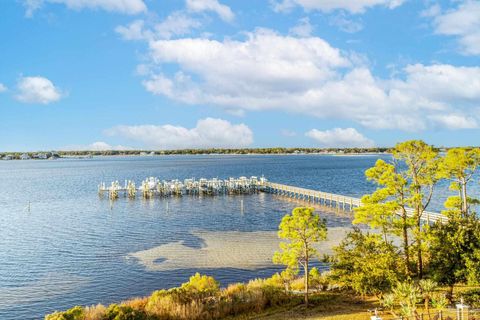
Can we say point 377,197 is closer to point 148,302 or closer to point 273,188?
point 148,302

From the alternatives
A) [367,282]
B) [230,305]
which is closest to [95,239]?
[230,305]

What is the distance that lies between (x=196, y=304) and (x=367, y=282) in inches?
302

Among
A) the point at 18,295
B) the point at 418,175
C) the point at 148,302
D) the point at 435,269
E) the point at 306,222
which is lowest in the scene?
the point at 18,295

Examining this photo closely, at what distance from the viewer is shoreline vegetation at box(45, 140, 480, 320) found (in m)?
15.9

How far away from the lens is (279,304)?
18.6 m

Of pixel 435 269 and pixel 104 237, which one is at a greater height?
pixel 435 269

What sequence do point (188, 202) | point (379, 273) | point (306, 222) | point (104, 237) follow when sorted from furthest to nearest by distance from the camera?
point (188, 202) → point (104, 237) → point (306, 222) → point (379, 273)

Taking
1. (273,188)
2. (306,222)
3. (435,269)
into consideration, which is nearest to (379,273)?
(435,269)

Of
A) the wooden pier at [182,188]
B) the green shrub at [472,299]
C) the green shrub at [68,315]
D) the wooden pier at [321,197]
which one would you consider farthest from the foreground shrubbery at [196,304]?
the wooden pier at [182,188]

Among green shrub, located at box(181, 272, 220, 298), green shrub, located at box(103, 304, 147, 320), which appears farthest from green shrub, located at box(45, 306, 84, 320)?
green shrub, located at box(181, 272, 220, 298)

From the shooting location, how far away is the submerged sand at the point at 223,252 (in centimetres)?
2769

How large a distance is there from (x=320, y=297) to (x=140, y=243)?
19867mm

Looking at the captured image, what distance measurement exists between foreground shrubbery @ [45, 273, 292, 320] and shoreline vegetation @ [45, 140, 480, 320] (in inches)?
1.6

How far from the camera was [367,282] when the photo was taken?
55.4 ft
